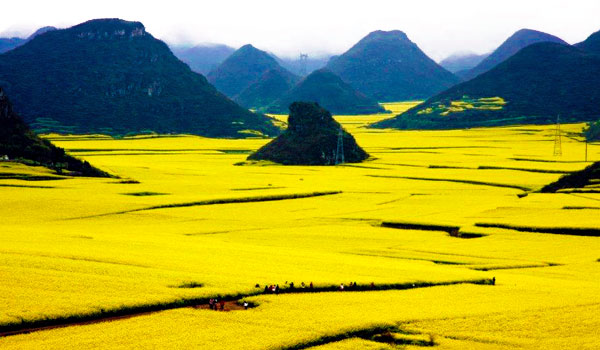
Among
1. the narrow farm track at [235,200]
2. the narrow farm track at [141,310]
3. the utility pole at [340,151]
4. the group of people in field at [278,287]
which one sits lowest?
the narrow farm track at [141,310]

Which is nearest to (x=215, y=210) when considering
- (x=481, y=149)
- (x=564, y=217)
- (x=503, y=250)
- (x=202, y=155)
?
(x=503, y=250)

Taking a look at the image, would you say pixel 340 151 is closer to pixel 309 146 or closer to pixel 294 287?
pixel 309 146

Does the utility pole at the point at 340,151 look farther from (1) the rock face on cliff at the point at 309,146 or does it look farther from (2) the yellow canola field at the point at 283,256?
(2) the yellow canola field at the point at 283,256

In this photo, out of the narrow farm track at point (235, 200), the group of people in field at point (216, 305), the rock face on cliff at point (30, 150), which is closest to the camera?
the group of people in field at point (216, 305)

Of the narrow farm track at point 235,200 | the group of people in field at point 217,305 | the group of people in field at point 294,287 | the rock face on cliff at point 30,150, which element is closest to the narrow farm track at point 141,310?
the group of people in field at point 294,287

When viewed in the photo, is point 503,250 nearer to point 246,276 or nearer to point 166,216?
point 246,276

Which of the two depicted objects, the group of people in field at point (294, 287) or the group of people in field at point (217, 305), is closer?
the group of people in field at point (217, 305)

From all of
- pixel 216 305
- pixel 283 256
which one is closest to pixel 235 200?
pixel 283 256
